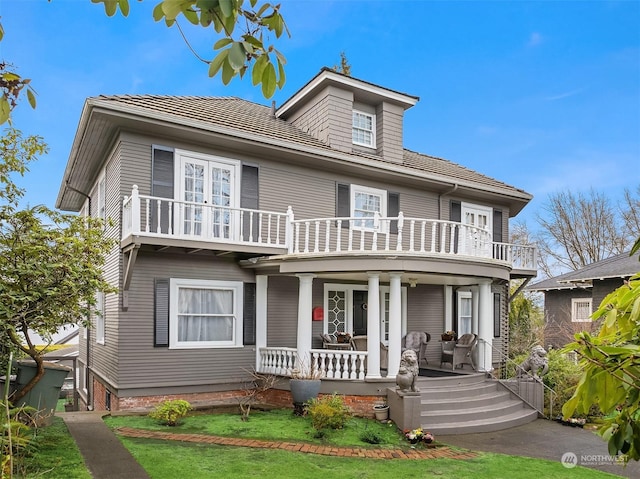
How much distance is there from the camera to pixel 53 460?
21.3ft

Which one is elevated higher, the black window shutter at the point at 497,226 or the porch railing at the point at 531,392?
the black window shutter at the point at 497,226

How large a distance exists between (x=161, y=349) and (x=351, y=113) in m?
8.47

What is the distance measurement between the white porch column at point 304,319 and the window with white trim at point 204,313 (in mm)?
1692

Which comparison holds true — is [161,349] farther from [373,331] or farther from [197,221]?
[373,331]

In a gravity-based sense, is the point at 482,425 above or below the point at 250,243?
below

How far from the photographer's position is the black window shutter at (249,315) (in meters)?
12.4

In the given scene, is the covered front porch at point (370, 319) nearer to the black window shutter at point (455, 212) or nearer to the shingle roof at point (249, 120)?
the black window shutter at point (455, 212)

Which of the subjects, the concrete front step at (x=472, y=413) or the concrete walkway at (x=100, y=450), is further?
the concrete front step at (x=472, y=413)

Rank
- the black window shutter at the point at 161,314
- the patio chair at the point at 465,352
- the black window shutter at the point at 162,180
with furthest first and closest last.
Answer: the patio chair at the point at 465,352 → the black window shutter at the point at 162,180 → the black window shutter at the point at 161,314

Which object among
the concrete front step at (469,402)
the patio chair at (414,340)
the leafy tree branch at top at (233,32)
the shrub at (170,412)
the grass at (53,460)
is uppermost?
the leafy tree branch at top at (233,32)

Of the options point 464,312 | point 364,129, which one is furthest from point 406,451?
Result: point 364,129

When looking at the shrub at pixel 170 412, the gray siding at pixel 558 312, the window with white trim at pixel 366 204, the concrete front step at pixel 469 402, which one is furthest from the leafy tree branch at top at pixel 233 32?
the gray siding at pixel 558 312

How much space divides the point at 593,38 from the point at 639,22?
10.5 meters

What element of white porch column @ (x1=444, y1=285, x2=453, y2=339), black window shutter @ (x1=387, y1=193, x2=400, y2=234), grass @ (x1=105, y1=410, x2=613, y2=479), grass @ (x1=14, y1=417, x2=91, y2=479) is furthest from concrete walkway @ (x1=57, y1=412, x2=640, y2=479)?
black window shutter @ (x1=387, y1=193, x2=400, y2=234)
